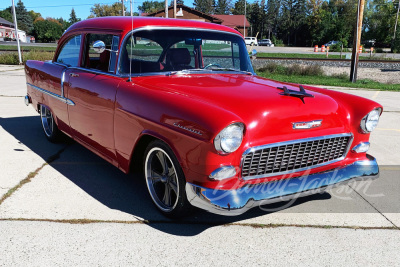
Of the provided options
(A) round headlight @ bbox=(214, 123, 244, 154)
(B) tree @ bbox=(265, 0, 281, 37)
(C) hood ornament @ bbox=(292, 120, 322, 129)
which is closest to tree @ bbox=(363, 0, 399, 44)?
(B) tree @ bbox=(265, 0, 281, 37)

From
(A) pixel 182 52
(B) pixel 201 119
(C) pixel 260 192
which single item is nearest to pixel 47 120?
(A) pixel 182 52

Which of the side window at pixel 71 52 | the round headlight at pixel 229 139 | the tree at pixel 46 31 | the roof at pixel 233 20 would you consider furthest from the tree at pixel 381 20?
the round headlight at pixel 229 139

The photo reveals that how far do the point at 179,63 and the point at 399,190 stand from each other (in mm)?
2690

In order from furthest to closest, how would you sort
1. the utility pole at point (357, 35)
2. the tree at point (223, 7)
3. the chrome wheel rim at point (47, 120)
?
1. the tree at point (223, 7)
2. the utility pole at point (357, 35)
3. the chrome wheel rim at point (47, 120)

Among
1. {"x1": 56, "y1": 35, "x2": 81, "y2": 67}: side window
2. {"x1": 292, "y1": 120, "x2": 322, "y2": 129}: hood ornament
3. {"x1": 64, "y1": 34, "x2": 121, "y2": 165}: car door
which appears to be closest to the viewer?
{"x1": 292, "y1": 120, "x2": 322, "y2": 129}: hood ornament

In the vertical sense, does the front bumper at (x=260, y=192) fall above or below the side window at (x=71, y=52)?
below

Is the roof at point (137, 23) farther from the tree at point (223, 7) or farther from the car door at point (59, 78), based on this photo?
the tree at point (223, 7)

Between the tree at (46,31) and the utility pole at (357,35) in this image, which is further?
the tree at (46,31)

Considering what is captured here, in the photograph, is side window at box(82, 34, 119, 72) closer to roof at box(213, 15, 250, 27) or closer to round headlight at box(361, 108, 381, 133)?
round headlight at box(361, 108, 381, 133)

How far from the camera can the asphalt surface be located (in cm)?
270

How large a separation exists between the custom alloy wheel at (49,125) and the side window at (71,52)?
2.58ft

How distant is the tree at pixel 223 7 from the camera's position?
11506 centimetres

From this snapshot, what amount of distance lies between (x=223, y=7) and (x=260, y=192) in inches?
4748

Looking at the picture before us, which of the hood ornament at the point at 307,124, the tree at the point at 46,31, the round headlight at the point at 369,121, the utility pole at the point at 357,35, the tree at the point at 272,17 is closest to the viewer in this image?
the hood ornament at the point at 307,124
